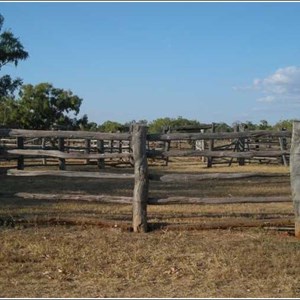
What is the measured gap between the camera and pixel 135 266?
242 inches

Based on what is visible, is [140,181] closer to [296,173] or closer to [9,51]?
[296,173]

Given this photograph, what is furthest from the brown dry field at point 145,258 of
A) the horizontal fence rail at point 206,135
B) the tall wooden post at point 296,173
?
the horizontal fence rail at point 206,135

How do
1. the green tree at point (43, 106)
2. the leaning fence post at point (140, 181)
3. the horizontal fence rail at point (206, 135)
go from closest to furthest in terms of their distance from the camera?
1. the leaning fence post at point (140, 181)
2. the horizontal fence rail at point (206, 135)
3. the green tree at point (43, 106)

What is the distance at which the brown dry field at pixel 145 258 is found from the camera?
534 cm

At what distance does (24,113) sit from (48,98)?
3064mm

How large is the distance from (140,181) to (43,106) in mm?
43460

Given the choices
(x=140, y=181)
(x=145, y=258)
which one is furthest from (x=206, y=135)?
(x=145, y=258)

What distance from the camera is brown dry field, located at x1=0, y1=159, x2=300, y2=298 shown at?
5.34 meters

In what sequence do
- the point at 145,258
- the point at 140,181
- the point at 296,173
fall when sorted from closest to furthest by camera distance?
the point at 145,258
the point at 296,173
the point at 140,181

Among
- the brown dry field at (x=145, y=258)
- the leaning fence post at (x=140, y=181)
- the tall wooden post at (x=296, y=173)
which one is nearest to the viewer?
the brown dry field at (x=145, y=258)

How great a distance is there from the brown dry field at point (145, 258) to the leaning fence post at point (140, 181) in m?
0.21

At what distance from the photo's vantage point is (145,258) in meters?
6.46

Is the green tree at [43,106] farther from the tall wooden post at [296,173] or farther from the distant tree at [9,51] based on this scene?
the tall wooden post at [296,173]

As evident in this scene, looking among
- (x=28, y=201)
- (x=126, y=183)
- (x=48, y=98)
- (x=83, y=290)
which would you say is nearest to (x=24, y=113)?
(x=48, y=98)
